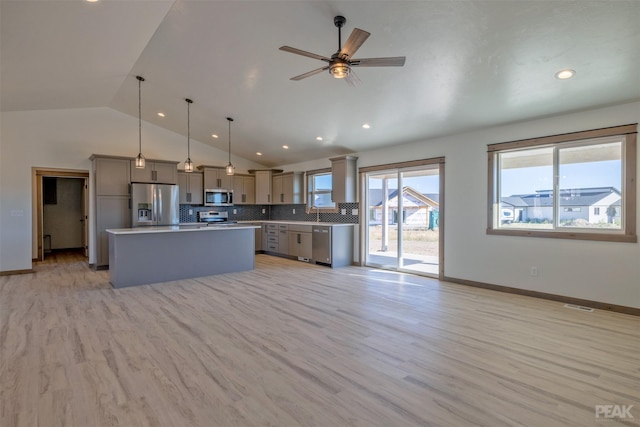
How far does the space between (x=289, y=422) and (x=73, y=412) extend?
1309 mm

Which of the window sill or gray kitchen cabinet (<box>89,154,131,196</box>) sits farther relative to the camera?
gray kitchen cabinet (<box>89,154,131,196</box>)

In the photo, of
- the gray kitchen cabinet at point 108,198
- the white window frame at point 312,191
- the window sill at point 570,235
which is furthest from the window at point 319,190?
the gray kitchen cabinet at point 108,198

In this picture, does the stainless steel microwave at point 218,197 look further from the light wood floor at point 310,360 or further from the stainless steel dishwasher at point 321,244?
the light wood floor at point 310,360

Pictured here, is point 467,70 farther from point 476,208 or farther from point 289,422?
point 289,422

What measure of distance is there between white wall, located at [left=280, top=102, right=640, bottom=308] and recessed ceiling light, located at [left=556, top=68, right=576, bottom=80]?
0.99 metres

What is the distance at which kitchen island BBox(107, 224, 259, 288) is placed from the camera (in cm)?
489

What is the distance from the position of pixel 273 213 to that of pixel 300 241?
2.33 m

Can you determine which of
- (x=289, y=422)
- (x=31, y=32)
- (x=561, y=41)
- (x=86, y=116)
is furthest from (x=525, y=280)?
(x=86, y=116)

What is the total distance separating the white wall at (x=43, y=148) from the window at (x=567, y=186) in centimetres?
727

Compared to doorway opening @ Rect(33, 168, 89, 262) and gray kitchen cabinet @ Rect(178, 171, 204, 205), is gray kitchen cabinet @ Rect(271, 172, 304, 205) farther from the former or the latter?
doorway opening @ Rect(33, 168, 89, 262)

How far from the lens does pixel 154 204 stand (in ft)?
22.3

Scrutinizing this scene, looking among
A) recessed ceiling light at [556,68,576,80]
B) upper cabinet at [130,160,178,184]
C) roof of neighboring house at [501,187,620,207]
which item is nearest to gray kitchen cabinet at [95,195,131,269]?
upper cabinet at [130,160,178,184]

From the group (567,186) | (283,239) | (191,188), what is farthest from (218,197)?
(567,186)

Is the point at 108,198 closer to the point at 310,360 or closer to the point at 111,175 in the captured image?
the point at 111,175
